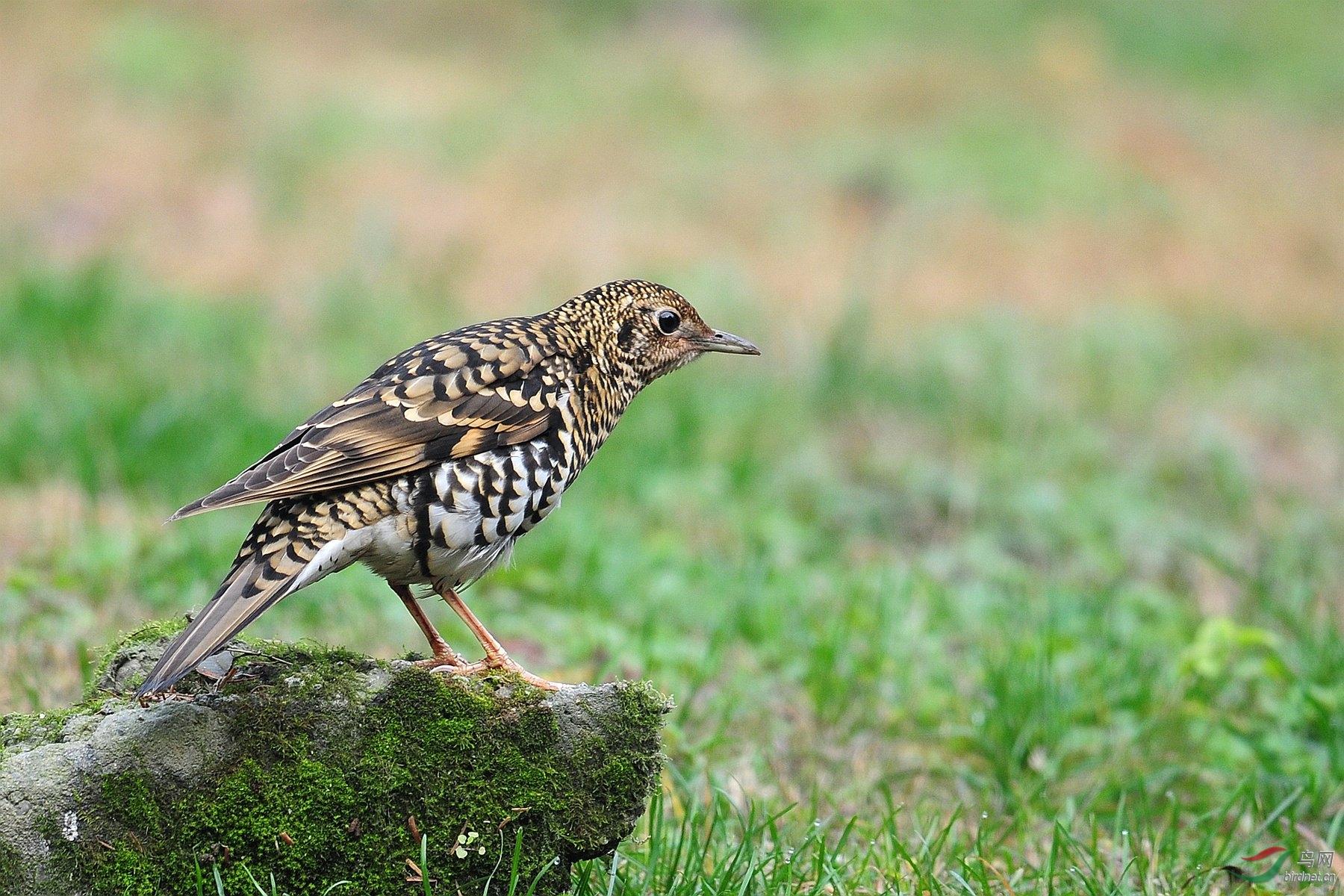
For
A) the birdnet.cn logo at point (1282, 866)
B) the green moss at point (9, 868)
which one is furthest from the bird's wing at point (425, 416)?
the birdnet.cn logo at point (1282, 866)

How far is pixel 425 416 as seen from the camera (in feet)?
12.0

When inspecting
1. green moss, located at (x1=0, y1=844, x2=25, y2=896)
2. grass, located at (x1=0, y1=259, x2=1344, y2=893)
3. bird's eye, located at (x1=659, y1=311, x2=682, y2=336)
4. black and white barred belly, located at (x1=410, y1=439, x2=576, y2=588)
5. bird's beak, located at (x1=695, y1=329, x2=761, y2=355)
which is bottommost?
grass, located at (x1=0, y1=259, x2=1344, y2=893)

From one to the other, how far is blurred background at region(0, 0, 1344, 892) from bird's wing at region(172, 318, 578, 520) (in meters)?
1.17

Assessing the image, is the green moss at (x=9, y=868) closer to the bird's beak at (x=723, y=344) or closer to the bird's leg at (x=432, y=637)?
the bird's leg at (x=432, y=637)

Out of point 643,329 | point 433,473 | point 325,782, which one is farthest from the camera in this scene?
point 643,329

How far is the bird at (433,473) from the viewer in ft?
10.6

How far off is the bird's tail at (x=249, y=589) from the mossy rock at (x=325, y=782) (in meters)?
0.18

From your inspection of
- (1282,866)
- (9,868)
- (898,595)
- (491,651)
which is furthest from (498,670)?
(898,595)

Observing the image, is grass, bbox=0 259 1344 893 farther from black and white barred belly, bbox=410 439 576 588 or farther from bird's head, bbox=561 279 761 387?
bird's head, bbox=561 279 761 387

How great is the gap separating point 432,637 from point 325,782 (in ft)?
2.33

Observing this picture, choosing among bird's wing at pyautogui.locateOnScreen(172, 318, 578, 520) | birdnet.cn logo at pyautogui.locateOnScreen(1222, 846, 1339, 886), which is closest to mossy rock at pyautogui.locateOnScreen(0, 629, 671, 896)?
bird's wing at pyautogui.locateOnScreen(172, 318, 578, 520)

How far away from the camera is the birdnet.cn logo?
155 inches

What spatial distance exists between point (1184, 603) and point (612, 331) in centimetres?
410

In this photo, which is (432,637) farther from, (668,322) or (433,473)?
(668,322)
